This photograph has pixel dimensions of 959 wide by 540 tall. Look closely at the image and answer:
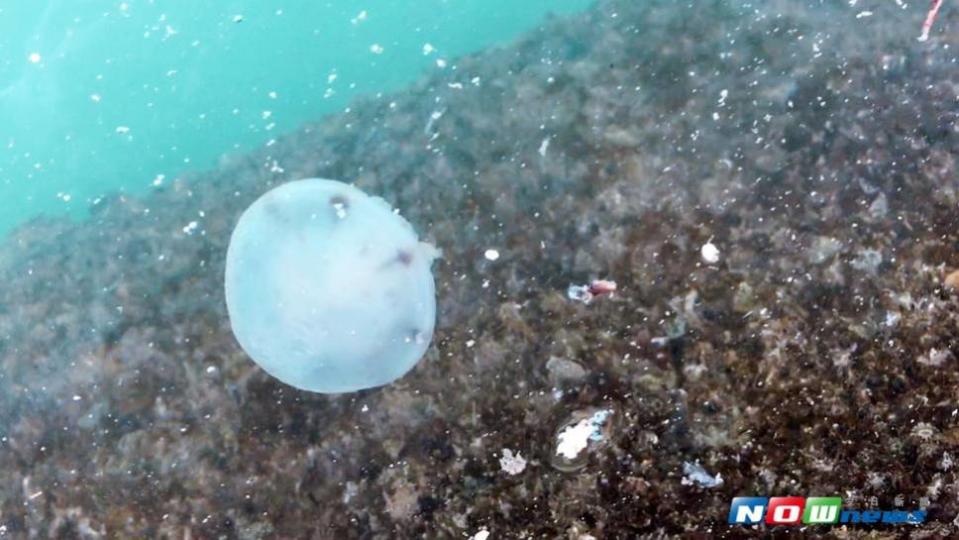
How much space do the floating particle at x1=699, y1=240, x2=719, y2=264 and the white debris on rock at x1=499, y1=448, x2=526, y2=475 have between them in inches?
54.2

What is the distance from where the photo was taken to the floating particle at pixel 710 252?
3689 mm

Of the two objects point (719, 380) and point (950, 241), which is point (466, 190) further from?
point (950, 241)

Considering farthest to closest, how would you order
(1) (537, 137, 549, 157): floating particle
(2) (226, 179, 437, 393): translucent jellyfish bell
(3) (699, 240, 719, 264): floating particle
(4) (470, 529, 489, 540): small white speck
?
1. (1) (537, 137, 549, 157): floating particle
2. (3) (699, 240, 719, 264): floating particle
3. (2) (226, 179, 437, 393): translucent jellyfish bell
4. (4) (470, 529, 489, 540): small white speck

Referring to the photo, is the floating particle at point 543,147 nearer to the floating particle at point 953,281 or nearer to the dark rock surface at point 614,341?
the dark rock surface at point 614,341

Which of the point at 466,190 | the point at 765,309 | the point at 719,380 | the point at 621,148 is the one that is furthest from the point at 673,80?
the point at 719,380

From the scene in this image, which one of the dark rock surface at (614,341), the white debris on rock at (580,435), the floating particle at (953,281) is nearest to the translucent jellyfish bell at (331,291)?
the dark rock surface at (614,341)

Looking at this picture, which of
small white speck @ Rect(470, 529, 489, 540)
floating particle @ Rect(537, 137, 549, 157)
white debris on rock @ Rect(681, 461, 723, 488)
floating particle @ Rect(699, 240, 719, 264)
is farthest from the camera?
floating particle @ Rect(537, 137, 549, 157)

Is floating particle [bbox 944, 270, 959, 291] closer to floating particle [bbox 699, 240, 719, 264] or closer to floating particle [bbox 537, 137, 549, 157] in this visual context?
floating particle [bbox 699, 240, 719, 264]

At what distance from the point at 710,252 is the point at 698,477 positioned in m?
1.15

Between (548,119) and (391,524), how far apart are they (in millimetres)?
2838

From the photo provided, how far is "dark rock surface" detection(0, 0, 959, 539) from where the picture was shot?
3.24 metres

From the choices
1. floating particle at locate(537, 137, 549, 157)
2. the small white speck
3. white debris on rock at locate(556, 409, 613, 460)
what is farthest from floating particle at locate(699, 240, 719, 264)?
the small white speck

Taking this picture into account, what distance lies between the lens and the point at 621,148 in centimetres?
438

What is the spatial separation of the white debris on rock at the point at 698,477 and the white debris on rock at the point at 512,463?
2.43 feet
